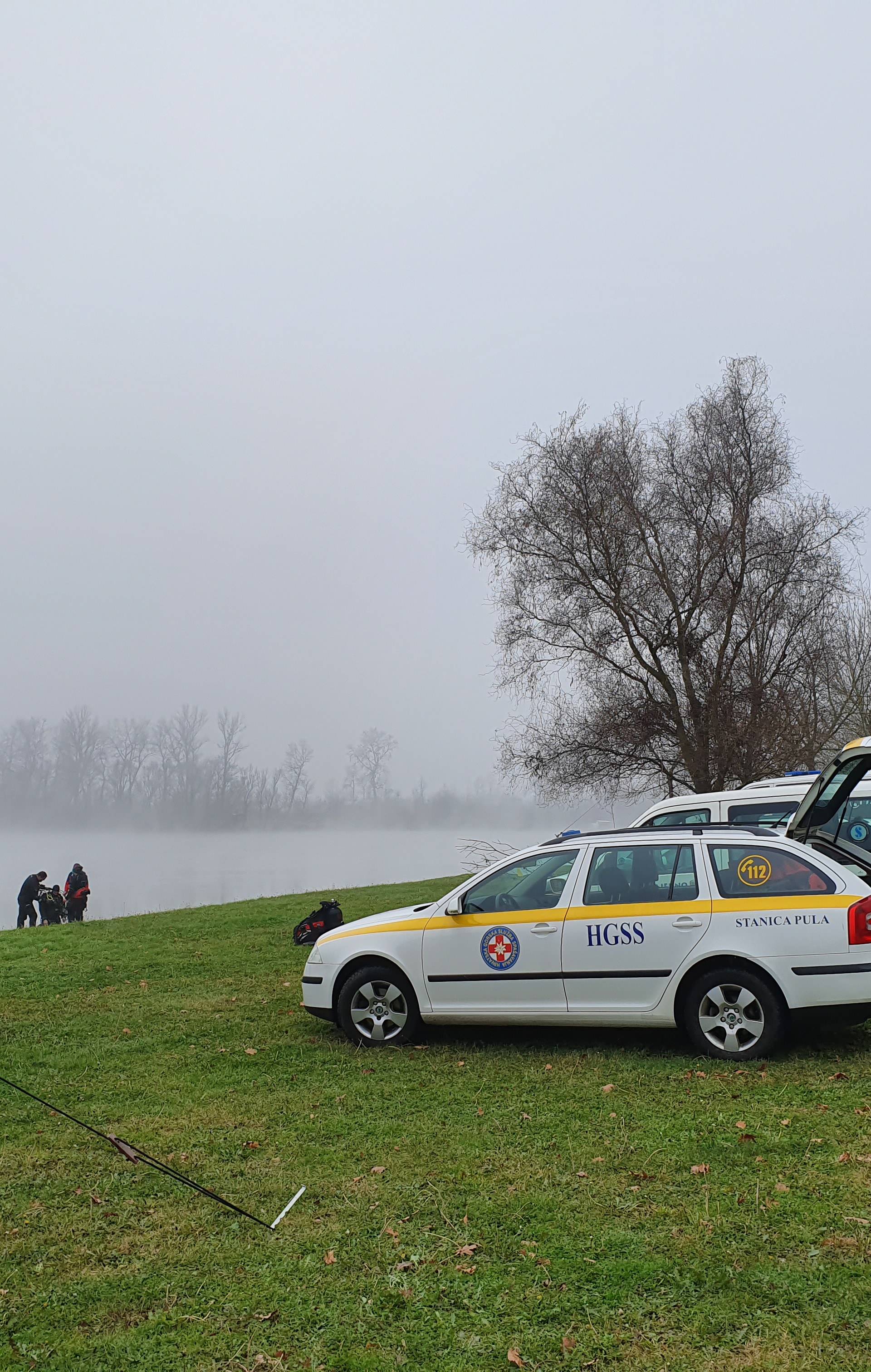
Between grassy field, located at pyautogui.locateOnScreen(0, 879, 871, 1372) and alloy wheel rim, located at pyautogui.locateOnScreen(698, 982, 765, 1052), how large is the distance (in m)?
0.27

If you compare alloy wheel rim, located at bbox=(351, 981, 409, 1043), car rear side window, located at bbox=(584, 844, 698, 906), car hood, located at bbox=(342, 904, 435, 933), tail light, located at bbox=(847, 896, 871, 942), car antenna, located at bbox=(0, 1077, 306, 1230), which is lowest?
car antenna, located at bbox=(0, 1077, 306, 1230)

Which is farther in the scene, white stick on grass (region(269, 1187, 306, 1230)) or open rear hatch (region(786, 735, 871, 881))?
open rear hatch (region(786, 735, 871, 881))

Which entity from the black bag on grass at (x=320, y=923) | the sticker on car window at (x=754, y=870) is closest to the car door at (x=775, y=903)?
the sticker on car window at (x=754, y=870)

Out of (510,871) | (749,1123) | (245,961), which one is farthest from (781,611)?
(749,1123)

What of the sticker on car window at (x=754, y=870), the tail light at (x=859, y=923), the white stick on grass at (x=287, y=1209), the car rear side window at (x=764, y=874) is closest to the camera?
the white stick on grass at (x=287, y=1209)

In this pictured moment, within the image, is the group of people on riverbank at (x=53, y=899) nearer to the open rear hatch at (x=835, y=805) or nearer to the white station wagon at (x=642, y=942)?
the white station wagon at (x=642, y=942)

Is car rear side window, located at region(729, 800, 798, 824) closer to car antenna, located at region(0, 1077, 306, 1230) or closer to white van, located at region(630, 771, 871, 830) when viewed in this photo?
white van, located at region(630, 771, 871, 830)

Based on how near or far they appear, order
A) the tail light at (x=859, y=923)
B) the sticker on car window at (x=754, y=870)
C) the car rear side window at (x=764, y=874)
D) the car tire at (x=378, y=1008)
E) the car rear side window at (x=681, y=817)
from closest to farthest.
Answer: the tail light at (x=859, y=923), the car rear side window at (x=764, y=874), the sticker on car window at (x=754, y=870), the car tire at (x=378, y=1008), the car rear side window at (x=681, y=817)

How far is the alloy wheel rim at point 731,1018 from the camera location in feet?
22.8

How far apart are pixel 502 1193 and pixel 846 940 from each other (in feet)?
10.3

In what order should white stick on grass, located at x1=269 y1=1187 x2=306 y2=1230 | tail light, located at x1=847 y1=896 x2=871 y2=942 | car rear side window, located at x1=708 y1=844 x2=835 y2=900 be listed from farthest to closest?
car rear side window, located at x1=708 y1=844 x2=835 y2=900
tail light, located at x1=847 y1=896 x2=871 y2=942
white stick on grass, located at x1=269 y1=1187 x2=306 y2=1230

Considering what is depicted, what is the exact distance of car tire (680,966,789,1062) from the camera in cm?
688

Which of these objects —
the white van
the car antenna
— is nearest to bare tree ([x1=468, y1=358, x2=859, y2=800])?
the white van

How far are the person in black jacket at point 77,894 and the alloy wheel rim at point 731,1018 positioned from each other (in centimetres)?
1941
